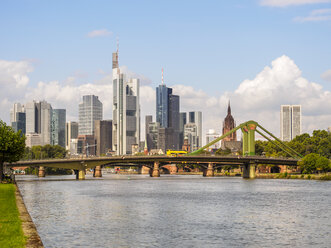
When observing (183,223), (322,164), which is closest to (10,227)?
(183,223)

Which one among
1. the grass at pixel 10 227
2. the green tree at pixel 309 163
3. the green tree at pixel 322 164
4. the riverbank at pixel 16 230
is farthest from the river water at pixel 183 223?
the green tree at pixel 309 163

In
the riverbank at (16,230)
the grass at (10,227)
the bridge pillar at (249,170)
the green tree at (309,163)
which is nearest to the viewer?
the grass at (10,227)

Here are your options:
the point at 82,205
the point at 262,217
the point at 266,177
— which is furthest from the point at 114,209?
the point at 266,177

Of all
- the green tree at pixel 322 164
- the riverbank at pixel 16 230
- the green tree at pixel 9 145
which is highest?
the green tree at pixel 9 145

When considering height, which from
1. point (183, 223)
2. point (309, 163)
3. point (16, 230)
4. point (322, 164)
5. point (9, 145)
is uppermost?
point (9, 145)

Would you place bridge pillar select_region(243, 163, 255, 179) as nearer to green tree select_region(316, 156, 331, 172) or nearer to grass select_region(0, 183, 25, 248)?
green tree select_region(316, 156, 331, 172)

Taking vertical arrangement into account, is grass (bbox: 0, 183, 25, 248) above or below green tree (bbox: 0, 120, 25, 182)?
below

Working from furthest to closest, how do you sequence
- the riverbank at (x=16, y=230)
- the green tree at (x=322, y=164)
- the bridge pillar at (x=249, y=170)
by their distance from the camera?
1. the bridge pillar at (x=249, y=170)
2. the green tree at (x=322, y=164)
3. the riverbank at (x=16, y=230)

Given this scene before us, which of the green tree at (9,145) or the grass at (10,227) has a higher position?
the green tree at (9,145)

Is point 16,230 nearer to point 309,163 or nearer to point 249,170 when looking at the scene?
point 309,163

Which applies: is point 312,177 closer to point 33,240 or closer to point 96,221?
A: point 96,221

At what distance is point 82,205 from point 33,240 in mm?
36946

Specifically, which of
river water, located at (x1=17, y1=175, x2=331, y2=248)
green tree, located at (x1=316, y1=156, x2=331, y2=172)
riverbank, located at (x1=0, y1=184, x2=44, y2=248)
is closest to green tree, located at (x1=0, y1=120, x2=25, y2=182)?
river water, located at (x1=17, y1=175, x2=331, y2=248)

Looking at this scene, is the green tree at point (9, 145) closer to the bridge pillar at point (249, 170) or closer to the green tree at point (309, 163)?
the green tree at point (309, 163)
